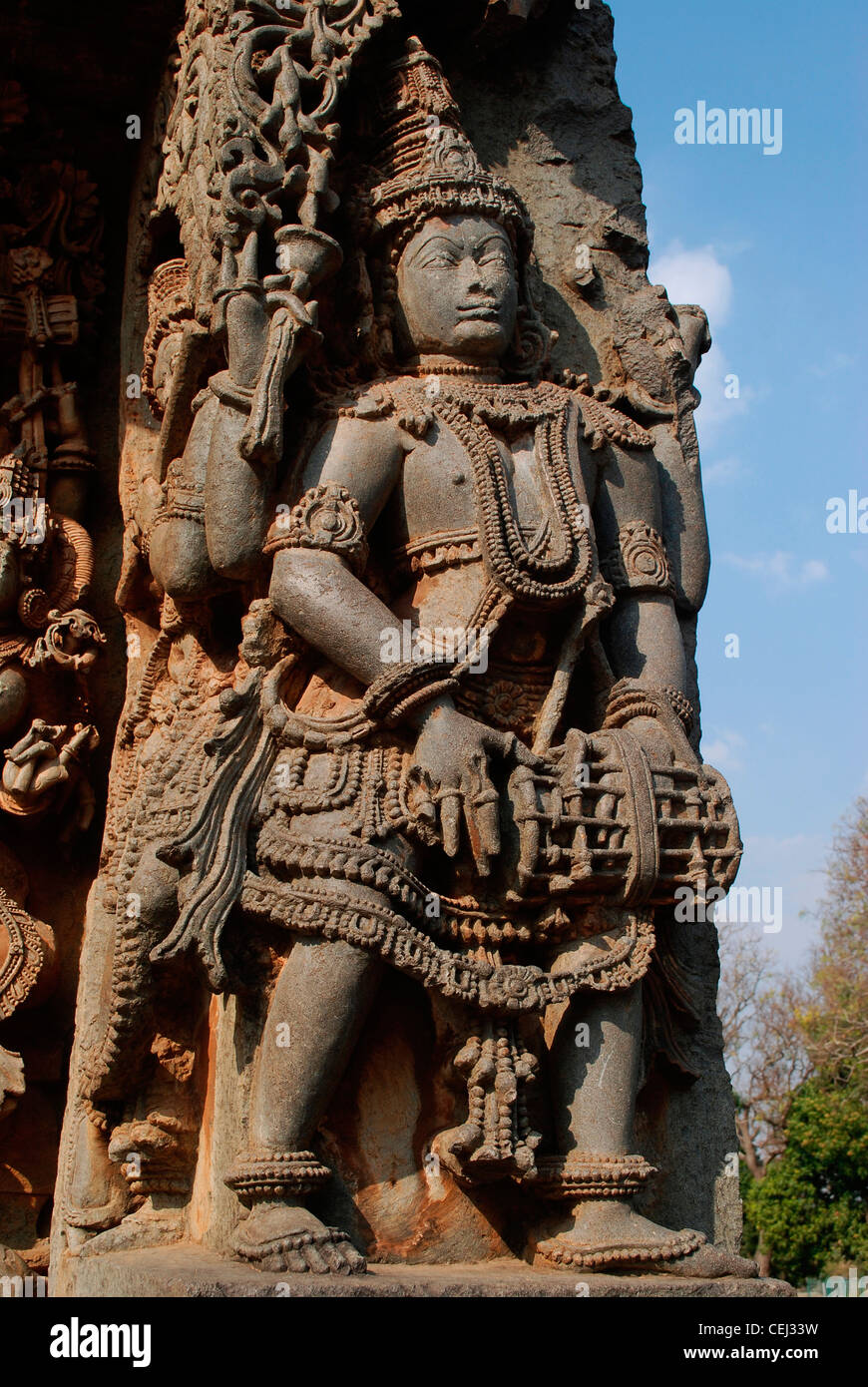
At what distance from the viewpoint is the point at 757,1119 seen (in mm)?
23500

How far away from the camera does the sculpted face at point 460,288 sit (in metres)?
5.38

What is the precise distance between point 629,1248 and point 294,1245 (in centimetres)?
104

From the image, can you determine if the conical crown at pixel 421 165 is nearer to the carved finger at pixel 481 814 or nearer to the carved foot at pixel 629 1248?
the carved finger at pixel 481 814

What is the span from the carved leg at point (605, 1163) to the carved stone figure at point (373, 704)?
0.04 feet

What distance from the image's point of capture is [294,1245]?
13.3 ft

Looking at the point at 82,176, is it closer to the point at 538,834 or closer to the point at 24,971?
the point at 24,971

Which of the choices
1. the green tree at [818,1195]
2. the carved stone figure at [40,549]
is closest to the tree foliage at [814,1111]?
the green tree at [818,1195]

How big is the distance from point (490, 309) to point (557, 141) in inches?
57.3

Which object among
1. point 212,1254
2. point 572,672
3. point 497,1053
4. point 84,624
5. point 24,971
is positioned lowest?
point 212,1254

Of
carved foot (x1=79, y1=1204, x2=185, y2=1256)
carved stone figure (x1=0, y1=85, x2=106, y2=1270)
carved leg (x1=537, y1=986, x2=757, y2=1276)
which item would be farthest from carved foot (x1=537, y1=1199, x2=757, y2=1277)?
carved stone figure (x1=0, y1=85, x2=106, y2=1270)

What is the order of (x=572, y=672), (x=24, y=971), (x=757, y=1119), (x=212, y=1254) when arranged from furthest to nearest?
(x=757, y=1119) < (x=24, y=971) < (x=572, y=672) < (x=212, y=1254)

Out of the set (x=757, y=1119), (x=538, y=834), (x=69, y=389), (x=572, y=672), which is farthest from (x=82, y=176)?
(x=757, y=1119)

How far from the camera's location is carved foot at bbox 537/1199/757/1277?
4375mm

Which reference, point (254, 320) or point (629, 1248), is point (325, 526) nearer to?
point (254, 320)
